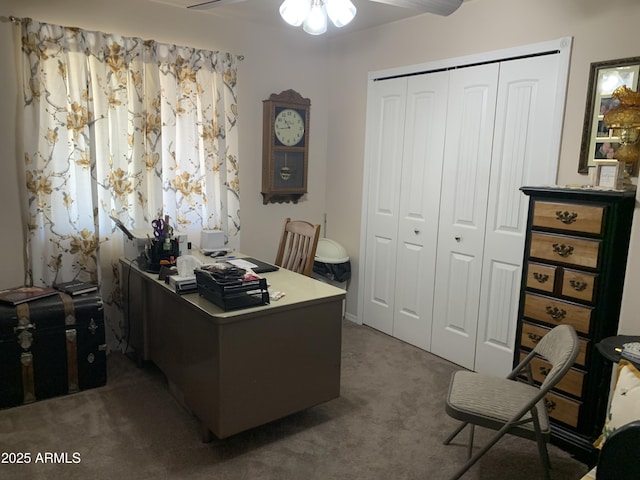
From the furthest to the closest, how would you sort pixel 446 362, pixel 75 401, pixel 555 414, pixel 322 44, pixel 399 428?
pixel 322 44
pixel 446 362
pixel 75 401
pixel 399 428
pixel 555 414

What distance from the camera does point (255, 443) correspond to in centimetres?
234

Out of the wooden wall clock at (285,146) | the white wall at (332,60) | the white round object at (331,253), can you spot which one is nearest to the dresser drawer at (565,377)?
the white wall at (332,60)

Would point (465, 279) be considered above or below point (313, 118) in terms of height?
below

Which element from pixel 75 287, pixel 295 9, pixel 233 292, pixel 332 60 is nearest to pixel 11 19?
pixel 75 287

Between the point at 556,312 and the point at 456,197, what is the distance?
1.12 m

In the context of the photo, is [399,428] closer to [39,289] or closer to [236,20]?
[39,289]

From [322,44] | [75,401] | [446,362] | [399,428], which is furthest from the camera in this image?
[322,44]

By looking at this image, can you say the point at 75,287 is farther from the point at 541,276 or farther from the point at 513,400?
the point at 541,276

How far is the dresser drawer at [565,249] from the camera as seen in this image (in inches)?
85.5

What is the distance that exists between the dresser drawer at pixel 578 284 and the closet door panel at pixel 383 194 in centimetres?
153

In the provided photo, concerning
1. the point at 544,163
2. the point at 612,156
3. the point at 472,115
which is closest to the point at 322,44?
the point at 472,115

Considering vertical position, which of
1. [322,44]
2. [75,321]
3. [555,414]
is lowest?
[555,414]

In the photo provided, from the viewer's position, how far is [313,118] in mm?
4133

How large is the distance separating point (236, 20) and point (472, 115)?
1.90m
